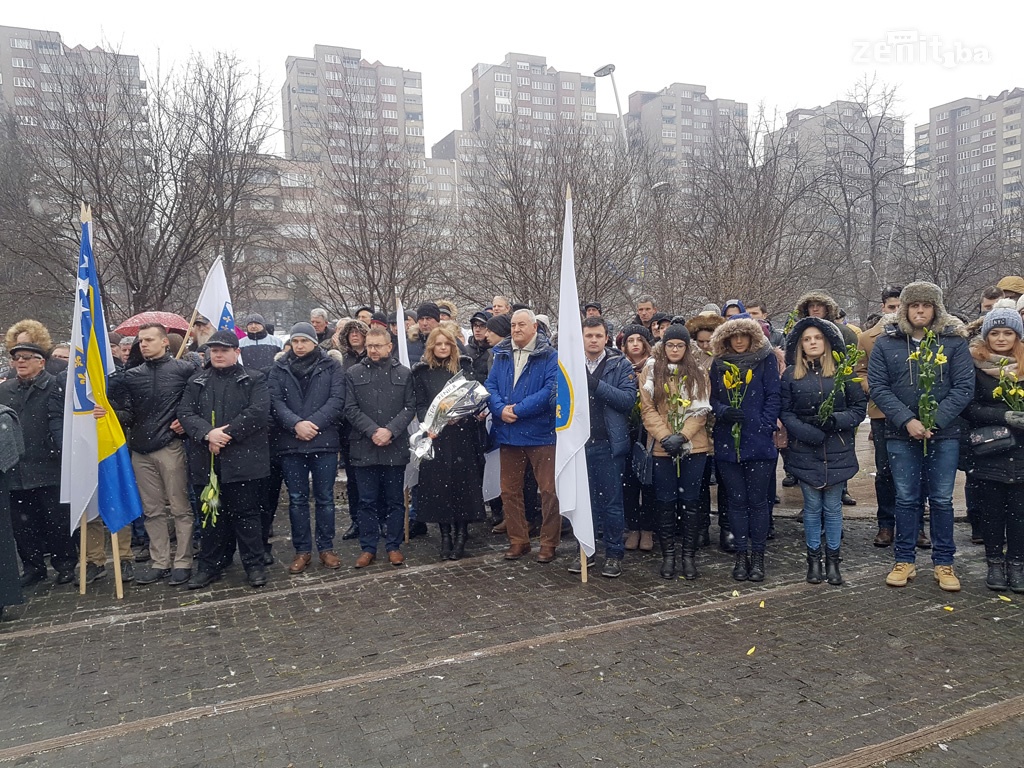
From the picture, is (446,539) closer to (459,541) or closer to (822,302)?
(459,541)

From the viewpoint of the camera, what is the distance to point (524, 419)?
7008mm

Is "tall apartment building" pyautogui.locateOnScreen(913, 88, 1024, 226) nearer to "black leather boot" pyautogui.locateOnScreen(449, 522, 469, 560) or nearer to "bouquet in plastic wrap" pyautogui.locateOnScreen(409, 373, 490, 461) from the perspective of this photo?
"bouquet in plastic wrap" pyautogui.locateOnScreen(409, 373, 490, 461)

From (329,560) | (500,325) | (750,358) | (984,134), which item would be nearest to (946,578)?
(750,358)

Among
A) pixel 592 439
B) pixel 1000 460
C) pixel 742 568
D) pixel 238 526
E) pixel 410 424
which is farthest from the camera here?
pixel 410 424

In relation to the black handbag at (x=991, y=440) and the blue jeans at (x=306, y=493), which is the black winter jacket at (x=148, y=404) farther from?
the black handbag at (x=991, y=440)

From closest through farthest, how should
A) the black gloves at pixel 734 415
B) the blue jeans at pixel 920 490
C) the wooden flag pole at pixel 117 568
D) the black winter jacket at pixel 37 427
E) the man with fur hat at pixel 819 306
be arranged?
the blue jeans at pixel 920 490 → the black gloves at pixel 734 415 → the wooden flag pole at pixel 117 568 → the black winter jacket at pixel 37 427 → the man with fur hat at pixel 819 306

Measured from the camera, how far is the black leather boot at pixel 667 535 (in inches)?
256

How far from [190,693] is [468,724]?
183cm

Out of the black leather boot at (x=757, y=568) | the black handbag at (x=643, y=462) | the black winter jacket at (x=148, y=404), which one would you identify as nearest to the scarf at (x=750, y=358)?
the black handbag at (x=643, y=462)

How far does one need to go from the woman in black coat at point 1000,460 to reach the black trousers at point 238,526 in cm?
619

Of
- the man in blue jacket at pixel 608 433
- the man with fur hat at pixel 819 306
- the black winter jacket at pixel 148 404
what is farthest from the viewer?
the man with fur hat at pixel 819 306

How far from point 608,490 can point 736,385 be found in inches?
59.1

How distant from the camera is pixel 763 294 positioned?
15820mm

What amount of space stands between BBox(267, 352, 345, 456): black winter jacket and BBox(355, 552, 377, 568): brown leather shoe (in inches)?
41.2
